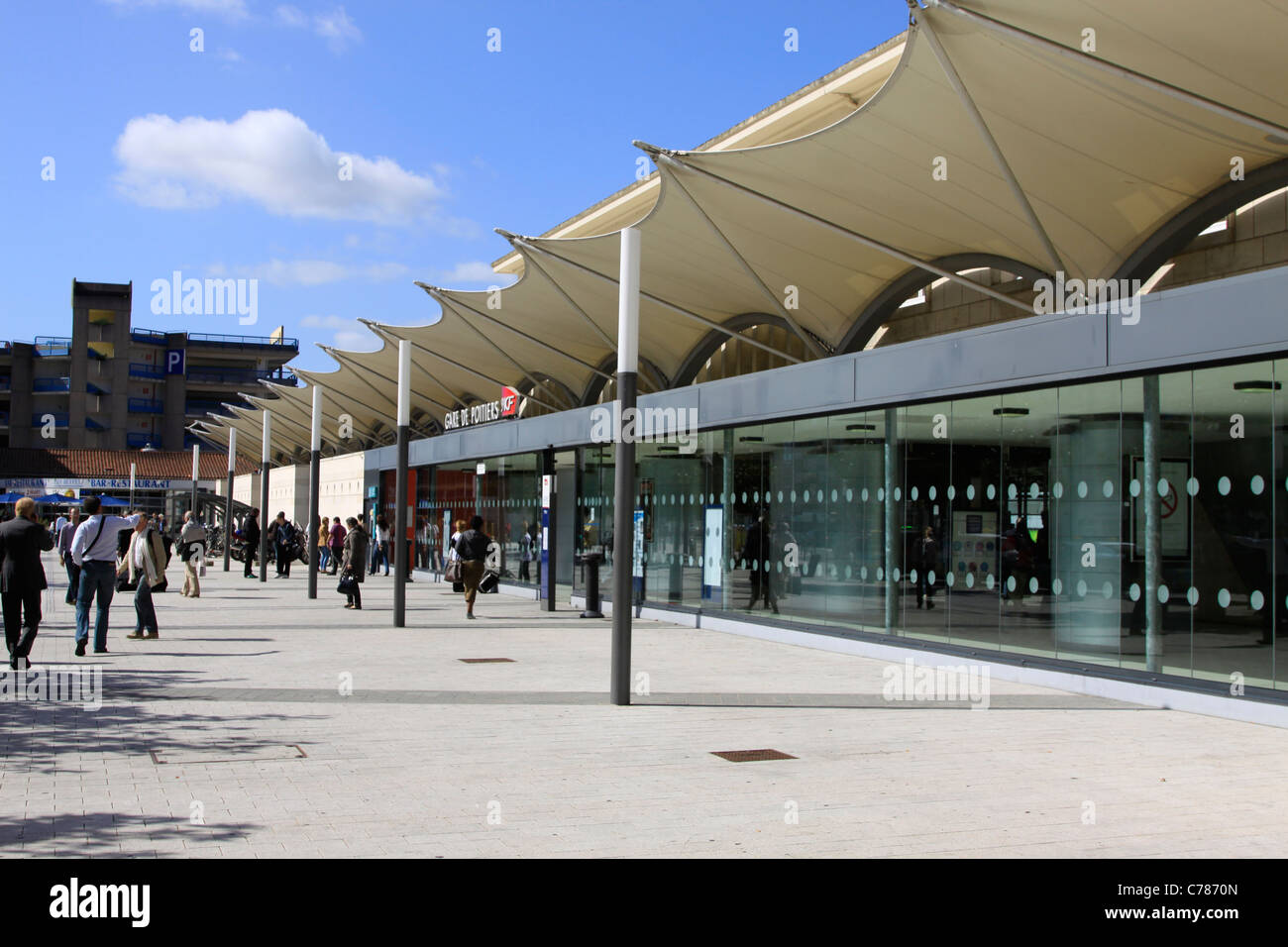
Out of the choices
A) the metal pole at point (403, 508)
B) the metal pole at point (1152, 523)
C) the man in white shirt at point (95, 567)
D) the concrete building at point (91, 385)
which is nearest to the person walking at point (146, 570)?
the man in white shirt at point (95, 567)

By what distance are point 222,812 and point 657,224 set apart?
1406 cm

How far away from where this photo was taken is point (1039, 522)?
1284 cm

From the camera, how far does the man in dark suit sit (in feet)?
40.1

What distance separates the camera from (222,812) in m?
6.43

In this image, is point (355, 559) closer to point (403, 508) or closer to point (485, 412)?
point (403, 508)

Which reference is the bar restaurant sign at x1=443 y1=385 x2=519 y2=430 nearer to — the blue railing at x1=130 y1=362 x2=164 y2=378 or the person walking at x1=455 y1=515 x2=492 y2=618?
the person walking at x1=455 y1=515 x2=492 y2=618

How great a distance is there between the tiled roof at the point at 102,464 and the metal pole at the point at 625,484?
7337 cm

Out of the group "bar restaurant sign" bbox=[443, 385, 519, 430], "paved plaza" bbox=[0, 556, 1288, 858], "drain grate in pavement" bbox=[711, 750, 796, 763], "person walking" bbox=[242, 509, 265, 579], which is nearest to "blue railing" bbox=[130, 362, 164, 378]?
"bar restaurant sign" bbox=[443, 385, 519, 430]

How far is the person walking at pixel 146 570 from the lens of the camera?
15.5m

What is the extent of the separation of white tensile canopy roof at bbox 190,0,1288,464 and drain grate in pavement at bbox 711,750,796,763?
6.73 m

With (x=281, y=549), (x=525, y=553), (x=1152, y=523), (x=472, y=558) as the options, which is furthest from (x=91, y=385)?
(x=1152, y=523)

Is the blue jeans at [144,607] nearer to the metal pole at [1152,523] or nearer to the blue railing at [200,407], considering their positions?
the metal pole at [1152,523]

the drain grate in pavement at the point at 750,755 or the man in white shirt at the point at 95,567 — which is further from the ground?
the man in white shirt at the point at 95,567
